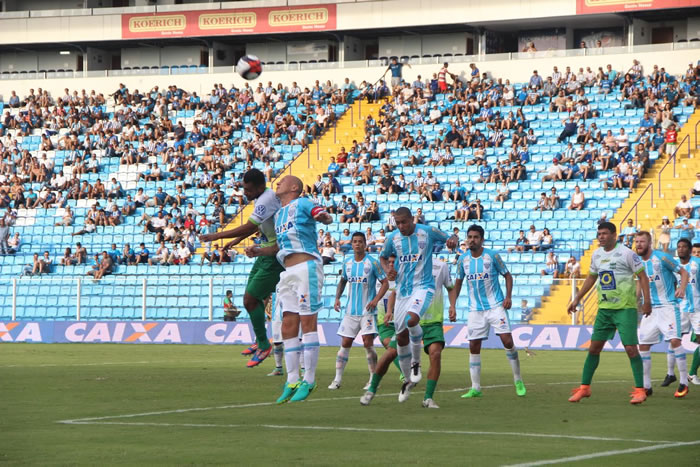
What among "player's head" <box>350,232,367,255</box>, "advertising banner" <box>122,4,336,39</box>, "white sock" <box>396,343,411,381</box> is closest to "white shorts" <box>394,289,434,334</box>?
"white sock" <box>396,343,411,381</box>

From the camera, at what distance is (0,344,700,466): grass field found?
9172 millimetres

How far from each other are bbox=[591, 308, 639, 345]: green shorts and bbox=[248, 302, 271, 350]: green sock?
4424 millimetres

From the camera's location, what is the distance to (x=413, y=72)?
4909 cm

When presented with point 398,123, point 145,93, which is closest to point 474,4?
point 398,123

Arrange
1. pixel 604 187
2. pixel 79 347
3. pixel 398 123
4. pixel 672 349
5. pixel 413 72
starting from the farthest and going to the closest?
1. pixel 413 72
2. pixel 398 123
3. pixel 604 187
4. pixel 79 347
5. pixel 672 349

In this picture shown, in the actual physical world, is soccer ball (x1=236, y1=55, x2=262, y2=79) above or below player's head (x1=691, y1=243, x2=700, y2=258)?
above

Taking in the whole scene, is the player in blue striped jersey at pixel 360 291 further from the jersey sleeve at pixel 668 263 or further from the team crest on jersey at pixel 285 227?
the team crest on jersey at pixel 285 227

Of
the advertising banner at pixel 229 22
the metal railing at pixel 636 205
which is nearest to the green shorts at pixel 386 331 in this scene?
the metal railing at pixel 636 205

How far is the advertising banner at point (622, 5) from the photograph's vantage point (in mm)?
45594

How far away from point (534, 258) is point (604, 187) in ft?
15.4

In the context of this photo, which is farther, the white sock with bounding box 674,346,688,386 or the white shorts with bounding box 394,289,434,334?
the white sock with bounding box 674,346,688,386

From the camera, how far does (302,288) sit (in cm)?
1238

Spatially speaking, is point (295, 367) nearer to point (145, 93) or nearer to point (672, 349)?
point (672, 349)

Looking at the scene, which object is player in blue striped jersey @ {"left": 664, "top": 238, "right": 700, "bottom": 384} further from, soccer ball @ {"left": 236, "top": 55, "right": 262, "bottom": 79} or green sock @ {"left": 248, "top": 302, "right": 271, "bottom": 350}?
soccer ball @ {"left": 236, "top": 55, "right": 262, "bottom": 79}
